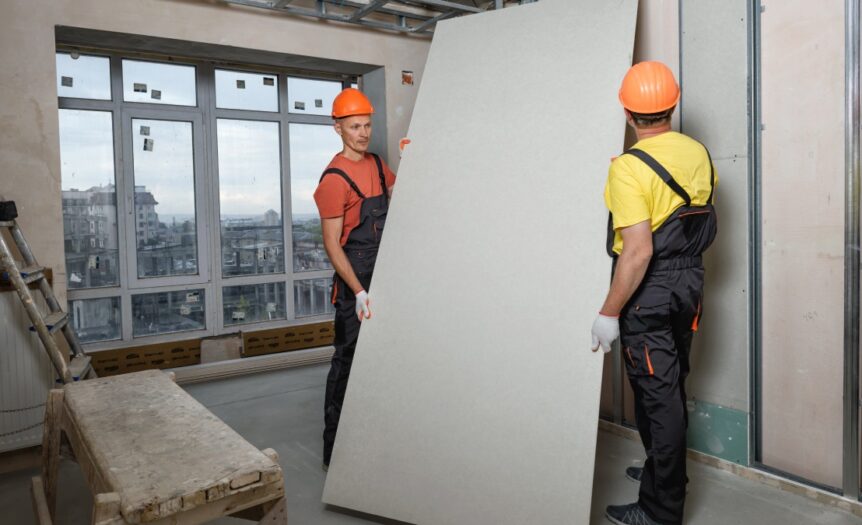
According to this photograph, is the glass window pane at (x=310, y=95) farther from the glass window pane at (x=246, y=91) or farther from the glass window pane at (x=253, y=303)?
the glass window pane at (x=253, y=303)

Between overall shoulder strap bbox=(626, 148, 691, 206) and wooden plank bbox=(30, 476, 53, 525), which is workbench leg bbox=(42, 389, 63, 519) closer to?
wooden plank bbox=(30, 476, 53, 525)

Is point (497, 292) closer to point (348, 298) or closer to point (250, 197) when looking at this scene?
point (348, 298)

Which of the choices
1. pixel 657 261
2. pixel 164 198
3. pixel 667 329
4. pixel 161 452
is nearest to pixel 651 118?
pixel 657 261

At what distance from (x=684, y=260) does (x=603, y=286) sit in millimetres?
266

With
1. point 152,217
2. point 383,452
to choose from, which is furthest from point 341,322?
point 152,217

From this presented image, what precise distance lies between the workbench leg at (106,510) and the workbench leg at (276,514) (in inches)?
13.2

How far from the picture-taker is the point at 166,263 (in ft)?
14.6

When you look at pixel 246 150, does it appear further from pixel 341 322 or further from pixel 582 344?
pixel 582 344

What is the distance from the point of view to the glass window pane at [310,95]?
4938mm

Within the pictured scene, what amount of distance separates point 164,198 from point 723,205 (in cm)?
387

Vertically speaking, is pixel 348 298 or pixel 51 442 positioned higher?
pixel 348 298

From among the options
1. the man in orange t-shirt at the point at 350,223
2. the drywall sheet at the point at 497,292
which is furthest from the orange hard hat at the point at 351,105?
the drywall sheet at the point at 497,292

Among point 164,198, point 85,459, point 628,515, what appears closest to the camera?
point 85,459

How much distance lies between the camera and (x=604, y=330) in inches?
71.1
